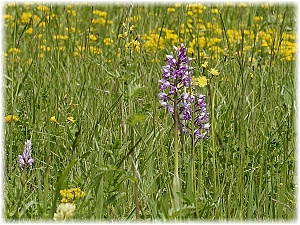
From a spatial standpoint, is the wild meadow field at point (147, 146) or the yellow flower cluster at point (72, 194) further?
the wild meadow field at point (147, 146)

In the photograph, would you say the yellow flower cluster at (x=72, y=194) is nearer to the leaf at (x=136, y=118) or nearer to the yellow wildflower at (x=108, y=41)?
the leaf at (x=136, y=118)

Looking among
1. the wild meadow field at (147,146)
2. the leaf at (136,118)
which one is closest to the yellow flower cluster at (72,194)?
the wild meadow field at (147,146)

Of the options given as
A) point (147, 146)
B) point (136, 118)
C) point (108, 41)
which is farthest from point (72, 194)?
point (108, 41)

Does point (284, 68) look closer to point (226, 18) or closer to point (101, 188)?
point (226, 18)

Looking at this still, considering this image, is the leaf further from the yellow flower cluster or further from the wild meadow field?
the yellow flower cluster

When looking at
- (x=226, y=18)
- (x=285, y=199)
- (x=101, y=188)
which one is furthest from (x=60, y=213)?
(x=226, y=18)

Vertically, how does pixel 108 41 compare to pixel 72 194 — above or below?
above

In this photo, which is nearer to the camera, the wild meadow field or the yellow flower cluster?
the yellow flower cluster

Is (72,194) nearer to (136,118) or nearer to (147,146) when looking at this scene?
(136,118)

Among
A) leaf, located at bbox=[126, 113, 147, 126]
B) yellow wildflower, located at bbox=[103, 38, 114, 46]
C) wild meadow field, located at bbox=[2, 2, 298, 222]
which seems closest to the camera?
leaf, located at bbox=[126, 113, 147, 126]

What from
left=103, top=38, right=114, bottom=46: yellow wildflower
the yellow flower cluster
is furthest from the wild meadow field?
left=103, top=38, right=114, bottom=46: yellow wildflower

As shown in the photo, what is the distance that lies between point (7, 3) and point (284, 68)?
8.12ft

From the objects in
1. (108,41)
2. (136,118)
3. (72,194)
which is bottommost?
(72,194)

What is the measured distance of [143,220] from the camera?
7.07 ft
